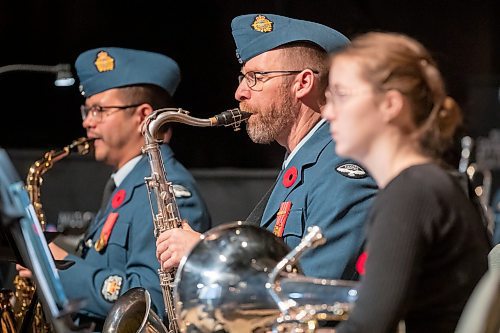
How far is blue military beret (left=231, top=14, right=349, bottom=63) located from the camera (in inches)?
153

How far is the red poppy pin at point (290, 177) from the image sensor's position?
3.72 m

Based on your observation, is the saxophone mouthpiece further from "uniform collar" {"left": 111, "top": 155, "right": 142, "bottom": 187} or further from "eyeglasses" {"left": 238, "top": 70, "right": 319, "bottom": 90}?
"uniform collar" {"left": 111, "top": 155, "right": 142, "bottom": 187}

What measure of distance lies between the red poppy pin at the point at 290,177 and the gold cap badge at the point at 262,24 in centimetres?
52

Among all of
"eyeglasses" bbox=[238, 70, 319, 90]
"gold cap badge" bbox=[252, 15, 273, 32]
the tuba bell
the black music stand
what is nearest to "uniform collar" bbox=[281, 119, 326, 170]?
"eyeglasses" bbox=[238, 70, 319, 90]

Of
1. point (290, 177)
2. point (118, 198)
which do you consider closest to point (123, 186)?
point (118, 198)

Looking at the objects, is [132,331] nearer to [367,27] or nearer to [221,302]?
[221,302]

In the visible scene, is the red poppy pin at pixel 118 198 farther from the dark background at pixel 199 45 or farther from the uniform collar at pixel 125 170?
the dark background at pixel 199 45

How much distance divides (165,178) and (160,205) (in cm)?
13

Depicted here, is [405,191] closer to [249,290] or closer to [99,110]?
[249,290]

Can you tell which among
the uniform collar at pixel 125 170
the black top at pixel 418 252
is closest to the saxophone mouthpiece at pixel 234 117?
the uniform collar at pixel 125 170

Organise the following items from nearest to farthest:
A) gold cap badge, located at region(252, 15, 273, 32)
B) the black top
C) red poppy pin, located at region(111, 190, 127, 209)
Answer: the black top
gold cap badge, located at region(252, 15, 273, 32)
red poppy pin, located at region(111, 190, 127, 209)

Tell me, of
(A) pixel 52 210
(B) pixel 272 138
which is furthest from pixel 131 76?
(A) pixel 52 210

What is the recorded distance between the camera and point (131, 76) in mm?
4906

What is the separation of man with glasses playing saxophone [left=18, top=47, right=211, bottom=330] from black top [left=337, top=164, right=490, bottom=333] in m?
1.87
